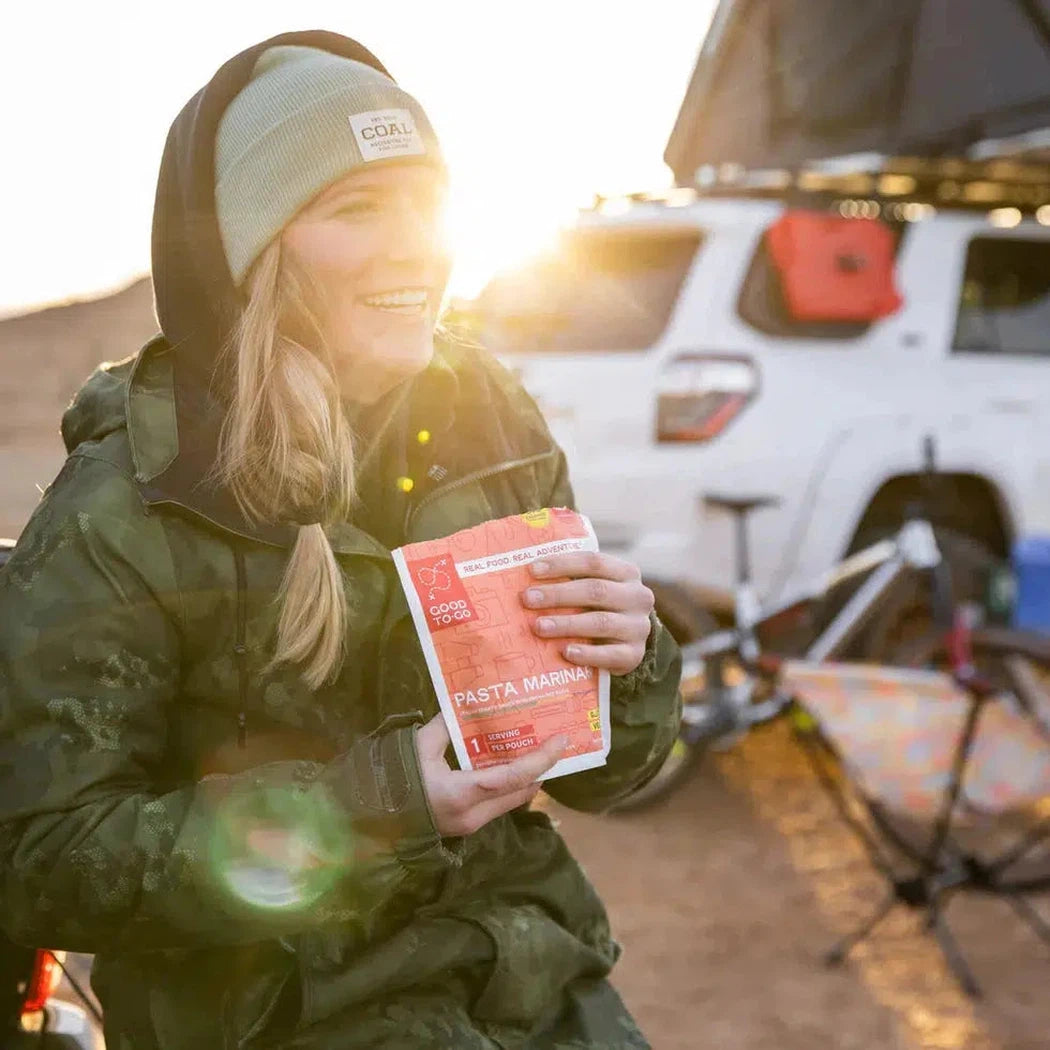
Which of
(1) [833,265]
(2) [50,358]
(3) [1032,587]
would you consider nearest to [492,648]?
(1) [833,265]

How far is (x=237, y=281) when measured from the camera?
1.54m

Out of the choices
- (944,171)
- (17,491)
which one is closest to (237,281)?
(944,171)

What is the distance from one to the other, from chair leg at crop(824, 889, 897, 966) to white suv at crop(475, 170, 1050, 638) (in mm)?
1521

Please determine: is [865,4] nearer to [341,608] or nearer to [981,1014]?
[981,1014]

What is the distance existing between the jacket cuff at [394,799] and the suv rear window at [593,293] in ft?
12.3

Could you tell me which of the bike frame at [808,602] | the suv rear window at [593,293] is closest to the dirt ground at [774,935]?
the bike frame at [808,602]

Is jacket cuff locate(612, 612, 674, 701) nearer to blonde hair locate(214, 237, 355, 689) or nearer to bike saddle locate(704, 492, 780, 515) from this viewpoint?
blonde hair locate(214, 237, 355, 689)

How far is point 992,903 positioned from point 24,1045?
3.36m

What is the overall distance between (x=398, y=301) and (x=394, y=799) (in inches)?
25.4

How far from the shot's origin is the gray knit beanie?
153cm

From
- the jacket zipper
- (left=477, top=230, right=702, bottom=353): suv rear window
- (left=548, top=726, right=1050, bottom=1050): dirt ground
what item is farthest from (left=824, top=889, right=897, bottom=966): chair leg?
the jacket zipper

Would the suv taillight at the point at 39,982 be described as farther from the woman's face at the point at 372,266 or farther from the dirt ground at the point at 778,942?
the dirt ground at the point at 778,942

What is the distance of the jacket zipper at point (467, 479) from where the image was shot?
1.59 m

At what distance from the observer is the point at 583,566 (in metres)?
1.40
